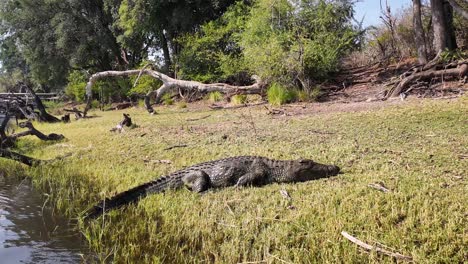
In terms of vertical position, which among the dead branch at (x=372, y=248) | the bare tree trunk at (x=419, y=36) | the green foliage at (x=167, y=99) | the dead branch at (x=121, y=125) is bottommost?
the dead branch at (x=372, y=248)

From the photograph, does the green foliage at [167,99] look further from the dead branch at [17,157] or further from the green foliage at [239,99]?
the dead branch at [17,157]

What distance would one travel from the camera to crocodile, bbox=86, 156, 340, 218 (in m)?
4.69

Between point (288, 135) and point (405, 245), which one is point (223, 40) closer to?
point (288, 135)

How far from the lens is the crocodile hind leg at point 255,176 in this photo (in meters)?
4.68

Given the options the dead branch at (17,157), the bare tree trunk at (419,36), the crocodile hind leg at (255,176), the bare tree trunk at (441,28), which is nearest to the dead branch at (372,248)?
the crocodile hind leg at (255,176)

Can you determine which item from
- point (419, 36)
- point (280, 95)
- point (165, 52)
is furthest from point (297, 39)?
point (165, 52)

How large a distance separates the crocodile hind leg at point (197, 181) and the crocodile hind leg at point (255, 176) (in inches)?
15.3

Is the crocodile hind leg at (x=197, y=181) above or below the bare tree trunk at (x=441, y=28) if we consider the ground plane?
below

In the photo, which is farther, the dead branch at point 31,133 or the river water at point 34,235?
the dead branch at point 31,133

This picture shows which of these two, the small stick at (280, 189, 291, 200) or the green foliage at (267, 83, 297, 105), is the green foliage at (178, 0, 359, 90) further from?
the small stick at (280, 189, 291, 200)

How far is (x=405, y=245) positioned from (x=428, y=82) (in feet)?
30.1

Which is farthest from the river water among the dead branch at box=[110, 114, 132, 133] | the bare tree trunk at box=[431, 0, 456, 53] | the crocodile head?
the bare tree trunk at box=[431, 0, 456, 53]

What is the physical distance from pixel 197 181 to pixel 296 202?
132 cm

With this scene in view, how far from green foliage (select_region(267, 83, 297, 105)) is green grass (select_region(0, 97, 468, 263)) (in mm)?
5042
